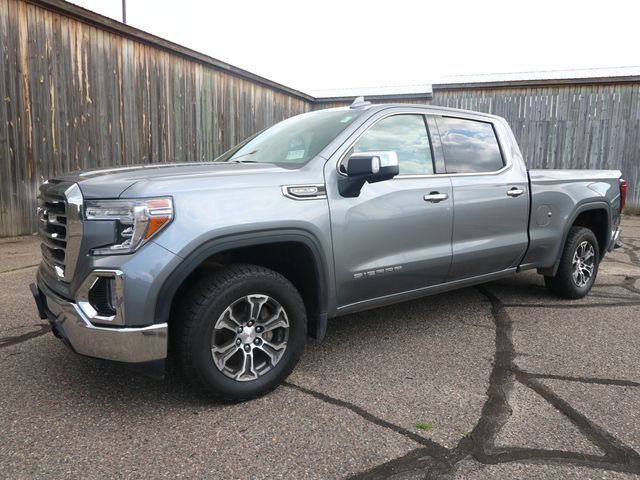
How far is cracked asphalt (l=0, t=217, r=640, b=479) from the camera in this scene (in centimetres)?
222

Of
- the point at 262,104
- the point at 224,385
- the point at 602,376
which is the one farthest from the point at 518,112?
the point at 224,385

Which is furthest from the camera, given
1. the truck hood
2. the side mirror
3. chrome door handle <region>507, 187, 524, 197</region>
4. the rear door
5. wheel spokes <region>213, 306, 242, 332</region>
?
chrome door handle <region>507, 187, 524, 197</region>

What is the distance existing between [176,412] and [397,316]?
2.33 m

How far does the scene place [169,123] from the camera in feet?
31.6

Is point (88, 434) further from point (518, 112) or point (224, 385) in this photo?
point (518, 112)

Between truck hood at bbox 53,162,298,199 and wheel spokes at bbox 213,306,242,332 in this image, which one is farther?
wheel spokes at bbox 213,306,242,332

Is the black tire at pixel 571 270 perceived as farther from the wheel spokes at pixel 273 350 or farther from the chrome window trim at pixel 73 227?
the chrome window trim at pixel 73 227

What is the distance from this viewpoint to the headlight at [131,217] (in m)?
2.39

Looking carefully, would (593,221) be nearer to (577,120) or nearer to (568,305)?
(568,305)

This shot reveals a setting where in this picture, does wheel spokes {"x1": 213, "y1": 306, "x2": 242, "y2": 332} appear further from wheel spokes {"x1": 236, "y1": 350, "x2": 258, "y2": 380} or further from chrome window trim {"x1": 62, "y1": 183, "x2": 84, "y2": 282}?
chrome window trim {"x1": 62, "y1": 183, "x2": 84, "y2": 282}

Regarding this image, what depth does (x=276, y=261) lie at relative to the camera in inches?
123

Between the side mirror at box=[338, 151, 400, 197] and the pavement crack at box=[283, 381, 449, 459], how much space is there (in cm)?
126

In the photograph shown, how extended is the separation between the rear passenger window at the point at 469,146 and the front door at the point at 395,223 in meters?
0.22

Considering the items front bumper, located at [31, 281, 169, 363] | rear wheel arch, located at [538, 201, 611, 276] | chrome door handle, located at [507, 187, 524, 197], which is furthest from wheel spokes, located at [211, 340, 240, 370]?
rear wheel arch, located at [538, 201, 611, 276]
